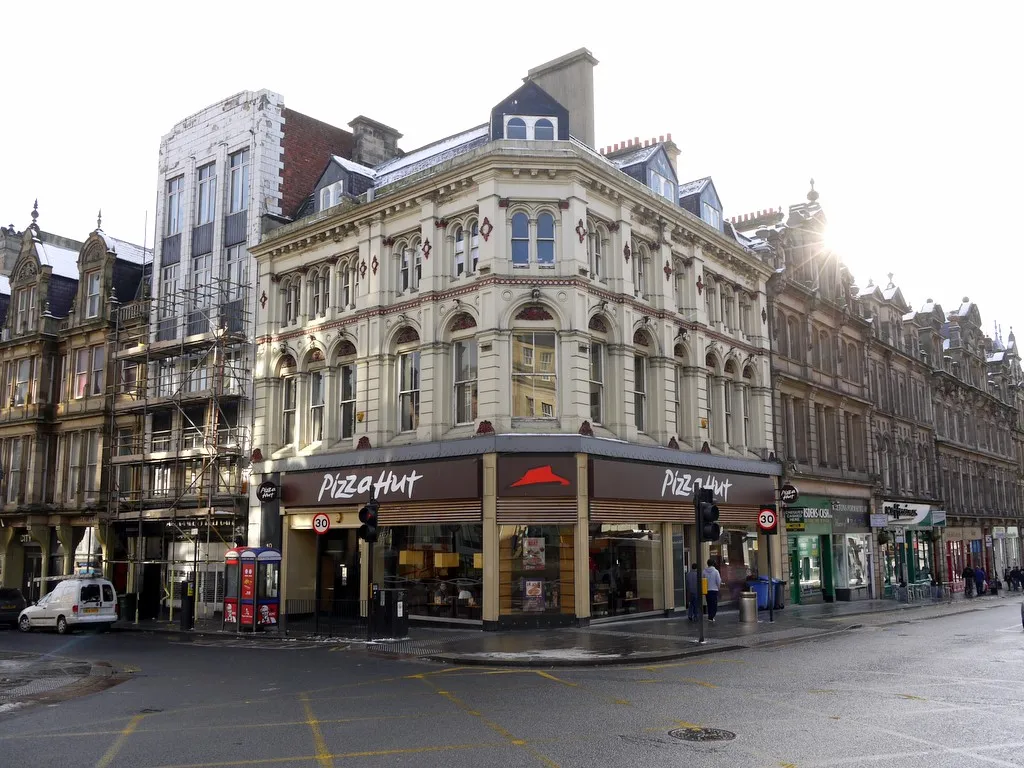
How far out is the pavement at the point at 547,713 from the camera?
29.7ft

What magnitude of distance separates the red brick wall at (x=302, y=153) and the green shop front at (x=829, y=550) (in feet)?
70.0

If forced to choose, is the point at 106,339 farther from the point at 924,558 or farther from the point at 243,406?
the point at 924,558

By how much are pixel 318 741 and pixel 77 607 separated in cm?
2119

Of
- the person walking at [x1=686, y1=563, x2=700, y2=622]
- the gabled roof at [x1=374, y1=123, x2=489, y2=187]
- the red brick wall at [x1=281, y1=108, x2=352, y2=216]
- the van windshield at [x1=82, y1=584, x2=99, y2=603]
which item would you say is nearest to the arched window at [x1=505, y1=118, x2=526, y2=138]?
the gabled roof at [x1=374, y1=123, x2=489, y2=187]

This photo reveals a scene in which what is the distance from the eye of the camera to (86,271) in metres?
37.9

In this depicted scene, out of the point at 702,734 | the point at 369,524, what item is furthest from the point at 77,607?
the point at 702,734

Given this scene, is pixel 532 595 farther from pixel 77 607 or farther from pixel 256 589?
pixel 77 607

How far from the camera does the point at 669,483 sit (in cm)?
2666

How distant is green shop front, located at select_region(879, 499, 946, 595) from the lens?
3959 cm

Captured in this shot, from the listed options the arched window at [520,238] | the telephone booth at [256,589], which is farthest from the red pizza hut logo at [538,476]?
the telephone booth at [256,589]

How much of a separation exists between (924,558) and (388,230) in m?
35.0

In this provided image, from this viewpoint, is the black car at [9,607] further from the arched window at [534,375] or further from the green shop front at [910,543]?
the green shop front at [910,543]

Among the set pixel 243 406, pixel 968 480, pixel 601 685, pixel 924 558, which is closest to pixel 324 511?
pixel 243 406

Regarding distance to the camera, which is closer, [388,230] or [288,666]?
[288,666]
